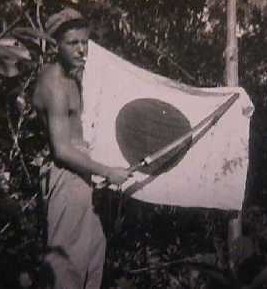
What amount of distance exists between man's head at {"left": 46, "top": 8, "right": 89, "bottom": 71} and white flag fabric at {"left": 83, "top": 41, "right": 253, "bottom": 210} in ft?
1.38

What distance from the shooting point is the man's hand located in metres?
3.84

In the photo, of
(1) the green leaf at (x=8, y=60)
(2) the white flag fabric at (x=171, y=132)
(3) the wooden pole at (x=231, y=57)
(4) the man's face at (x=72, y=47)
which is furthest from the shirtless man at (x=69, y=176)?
(3) the wooden pole at (x=231, y=57)

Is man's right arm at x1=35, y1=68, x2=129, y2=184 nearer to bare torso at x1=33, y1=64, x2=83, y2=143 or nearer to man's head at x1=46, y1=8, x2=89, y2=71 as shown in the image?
bare torso at x1=33, y1=64, x2=83, y2=143

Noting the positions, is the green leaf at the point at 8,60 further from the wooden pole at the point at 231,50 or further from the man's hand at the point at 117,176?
the wooden pole at the point at 231,50

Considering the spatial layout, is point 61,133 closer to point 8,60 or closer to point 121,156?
point 8,60

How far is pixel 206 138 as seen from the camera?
173 inches

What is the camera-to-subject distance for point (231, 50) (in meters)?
4.35

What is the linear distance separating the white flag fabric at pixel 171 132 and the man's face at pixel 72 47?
16.3 inches

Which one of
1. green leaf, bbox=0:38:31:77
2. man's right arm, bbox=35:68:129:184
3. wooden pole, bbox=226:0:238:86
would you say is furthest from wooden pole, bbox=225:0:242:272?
green leaf, bbox=0:38:31:77

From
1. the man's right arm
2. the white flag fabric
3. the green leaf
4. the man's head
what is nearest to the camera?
the green leaf

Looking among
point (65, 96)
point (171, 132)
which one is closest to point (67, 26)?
point (65, 96)

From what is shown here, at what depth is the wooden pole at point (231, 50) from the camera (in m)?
4.36

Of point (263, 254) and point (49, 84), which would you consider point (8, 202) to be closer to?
point (49, 84)

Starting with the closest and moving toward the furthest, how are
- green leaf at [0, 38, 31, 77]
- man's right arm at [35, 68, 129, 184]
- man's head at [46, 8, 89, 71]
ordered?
green leaf at [0, 38, 31, 77] < man's right arm at [35, 68, 129, 184] < man's head at [46, 8, 89, 71]
